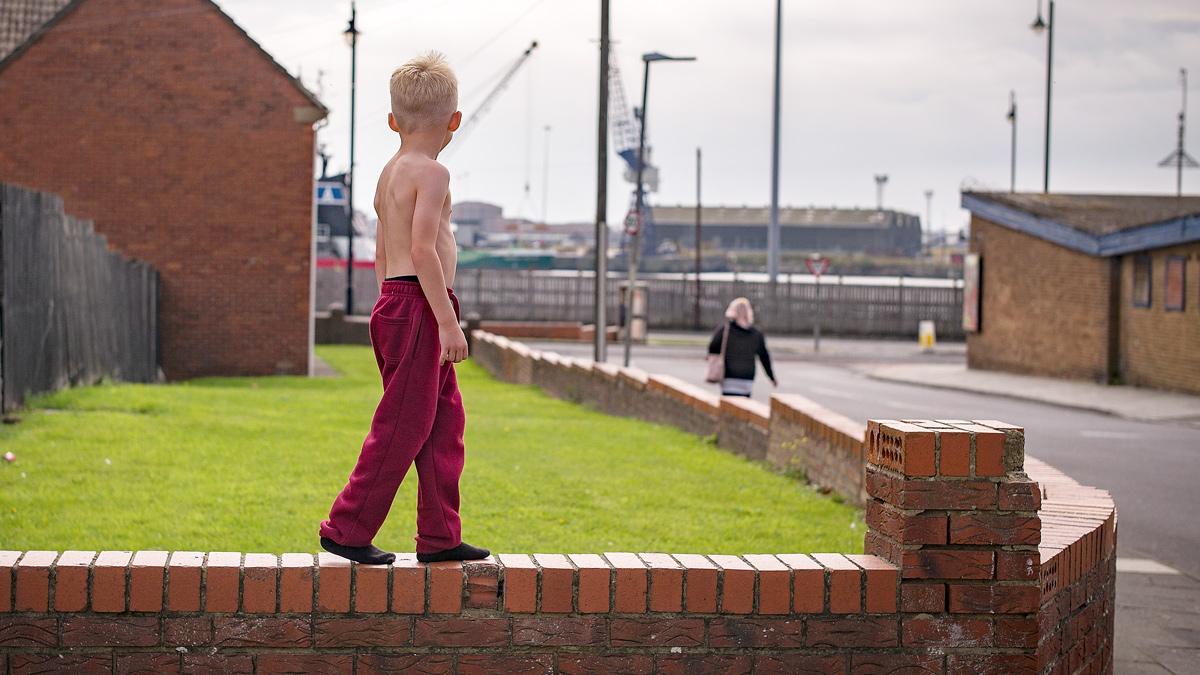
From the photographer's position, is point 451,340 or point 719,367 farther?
point 719,367

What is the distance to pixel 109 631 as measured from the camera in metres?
4.58

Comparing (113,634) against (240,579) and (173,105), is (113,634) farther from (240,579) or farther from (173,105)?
(173,105)

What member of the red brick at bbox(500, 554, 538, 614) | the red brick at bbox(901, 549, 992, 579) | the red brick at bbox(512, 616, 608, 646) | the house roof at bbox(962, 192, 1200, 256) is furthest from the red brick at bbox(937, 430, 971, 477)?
the house roof at bbox(962, 192, 1200, 256)

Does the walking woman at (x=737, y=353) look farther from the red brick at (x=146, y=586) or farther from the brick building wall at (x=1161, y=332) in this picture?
the brick building wall at (x=1161, y=332)

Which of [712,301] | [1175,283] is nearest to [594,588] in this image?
[1175,283]

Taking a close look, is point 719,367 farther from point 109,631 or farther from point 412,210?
point 109,631

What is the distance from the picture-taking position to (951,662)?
16.1ft

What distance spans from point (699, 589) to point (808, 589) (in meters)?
0.35

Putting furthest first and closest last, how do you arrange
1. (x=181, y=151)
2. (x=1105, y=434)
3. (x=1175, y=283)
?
1. (x=1175, y=283)
2. (x=181, y=151)
3. (x=1105, y=434)

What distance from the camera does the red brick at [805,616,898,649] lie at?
4867mm

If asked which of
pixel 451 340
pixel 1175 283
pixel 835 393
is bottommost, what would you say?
pixel 835 393

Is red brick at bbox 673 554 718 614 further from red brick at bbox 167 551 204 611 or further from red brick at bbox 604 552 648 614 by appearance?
red brick at bbox 167 551 204 611

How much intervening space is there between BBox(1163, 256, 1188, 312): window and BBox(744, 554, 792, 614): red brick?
2333cm

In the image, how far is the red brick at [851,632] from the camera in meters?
4.87
